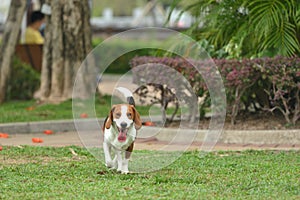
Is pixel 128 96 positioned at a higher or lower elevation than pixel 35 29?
lower

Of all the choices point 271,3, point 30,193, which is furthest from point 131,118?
point 271,3

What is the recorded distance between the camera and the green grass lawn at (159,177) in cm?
641

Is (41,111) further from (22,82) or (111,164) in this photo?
(111,164)

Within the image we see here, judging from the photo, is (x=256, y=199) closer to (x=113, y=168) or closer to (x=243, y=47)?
(x=113, y=168)

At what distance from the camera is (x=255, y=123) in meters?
11.0

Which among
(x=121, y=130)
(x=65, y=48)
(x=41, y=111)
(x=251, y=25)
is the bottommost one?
(x=41, y=111)

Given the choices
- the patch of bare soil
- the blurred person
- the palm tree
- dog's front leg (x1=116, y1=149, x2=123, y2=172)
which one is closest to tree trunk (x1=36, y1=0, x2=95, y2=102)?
the palm tree

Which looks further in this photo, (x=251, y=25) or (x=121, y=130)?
(x=251, y=25)

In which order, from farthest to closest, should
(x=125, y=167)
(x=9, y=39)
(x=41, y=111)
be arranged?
1. (x=9, y=39)
2. (x=41, y=111)
3. (x=125, y=167)

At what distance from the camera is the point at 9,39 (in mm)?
14758

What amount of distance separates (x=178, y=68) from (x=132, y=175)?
149 inches

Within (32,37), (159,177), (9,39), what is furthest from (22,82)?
(159,177)

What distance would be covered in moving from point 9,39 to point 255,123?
5.66 meters

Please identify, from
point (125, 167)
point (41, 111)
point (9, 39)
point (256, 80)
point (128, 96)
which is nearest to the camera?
point (125, 167)
